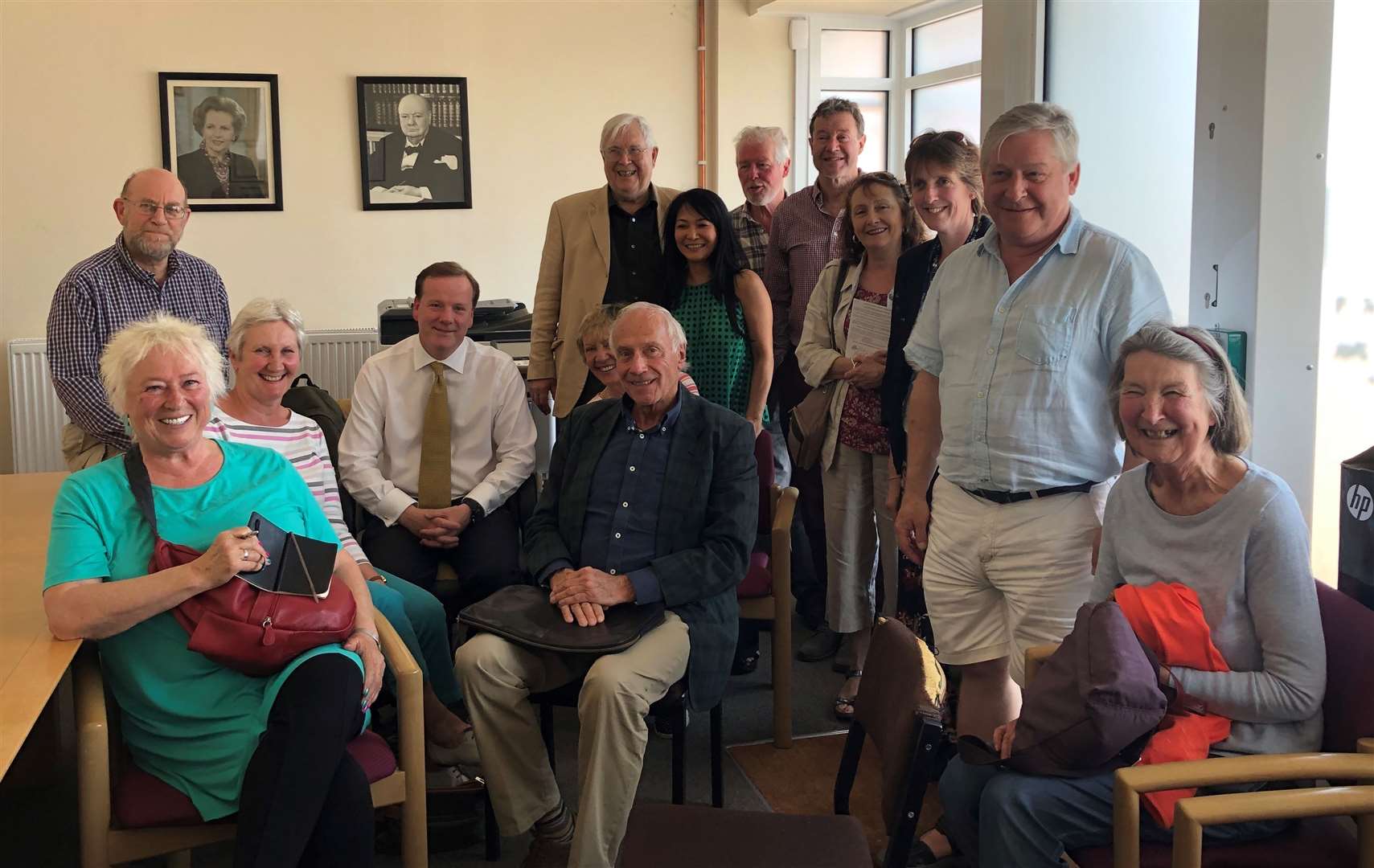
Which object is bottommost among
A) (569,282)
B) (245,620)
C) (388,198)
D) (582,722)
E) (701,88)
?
(582,722)

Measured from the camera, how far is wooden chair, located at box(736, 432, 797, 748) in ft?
10.0

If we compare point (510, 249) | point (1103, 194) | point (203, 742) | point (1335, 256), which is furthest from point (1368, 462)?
point (510, 249)

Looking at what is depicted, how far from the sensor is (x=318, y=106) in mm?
5898

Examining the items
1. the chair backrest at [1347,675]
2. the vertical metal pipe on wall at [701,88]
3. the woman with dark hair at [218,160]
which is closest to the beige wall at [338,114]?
Answer: the vertical metal pipe on wall at [701,88]

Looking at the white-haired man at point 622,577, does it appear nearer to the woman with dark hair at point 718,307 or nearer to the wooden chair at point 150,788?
the wooden chair at point 150,788

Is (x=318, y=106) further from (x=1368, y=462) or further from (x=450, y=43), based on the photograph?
(x=1368, y=462)

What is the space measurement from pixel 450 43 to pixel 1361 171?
4703mm

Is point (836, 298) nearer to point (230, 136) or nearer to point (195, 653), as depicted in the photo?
point (195, 653)

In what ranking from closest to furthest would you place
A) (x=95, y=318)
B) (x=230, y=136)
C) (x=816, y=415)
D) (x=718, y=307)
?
(x=816, y=415) → (x=718, y=307) → (x=95, y=318) → (x=230, y=136)

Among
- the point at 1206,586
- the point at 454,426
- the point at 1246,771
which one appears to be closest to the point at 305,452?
the point at 454,426

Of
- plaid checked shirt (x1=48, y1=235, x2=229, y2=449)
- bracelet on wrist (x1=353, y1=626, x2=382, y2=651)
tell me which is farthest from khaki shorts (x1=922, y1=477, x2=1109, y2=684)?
plaid checked shirt (x1=48, y1=235, x2=229, y2=449)

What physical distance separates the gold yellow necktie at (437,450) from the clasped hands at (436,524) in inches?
3.0

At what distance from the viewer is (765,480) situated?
10.6ft

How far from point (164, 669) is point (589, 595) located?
2.83ft
